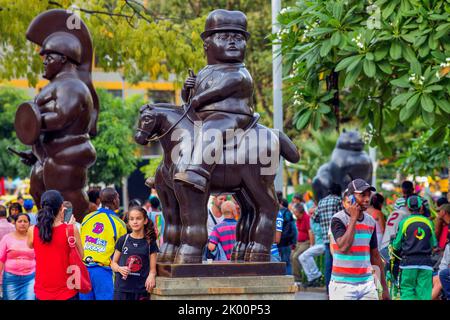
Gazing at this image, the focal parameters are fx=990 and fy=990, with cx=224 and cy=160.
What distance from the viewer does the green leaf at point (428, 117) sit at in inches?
438

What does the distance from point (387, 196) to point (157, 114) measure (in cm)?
1554

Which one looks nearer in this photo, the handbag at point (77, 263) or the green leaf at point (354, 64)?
the handbag at point (77, 263)

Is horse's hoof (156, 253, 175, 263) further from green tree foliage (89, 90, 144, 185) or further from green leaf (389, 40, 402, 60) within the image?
green tree foliage (89, 90, 144, 185)

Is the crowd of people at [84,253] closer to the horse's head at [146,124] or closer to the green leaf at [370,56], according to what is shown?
the horse's head at [146,124]

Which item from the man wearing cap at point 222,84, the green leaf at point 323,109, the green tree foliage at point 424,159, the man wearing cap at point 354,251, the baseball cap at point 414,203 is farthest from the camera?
the green tree foliage at point 424,159

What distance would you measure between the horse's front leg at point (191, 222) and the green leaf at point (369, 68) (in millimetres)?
3874

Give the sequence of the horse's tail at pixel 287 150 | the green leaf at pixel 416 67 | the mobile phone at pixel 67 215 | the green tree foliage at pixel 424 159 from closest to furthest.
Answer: the horse's tail at pixel 287 150 → the mobile phone at pixel 67 215 → the green leaf at pixel 416 67 → the green tree foliage at pixel 424 159

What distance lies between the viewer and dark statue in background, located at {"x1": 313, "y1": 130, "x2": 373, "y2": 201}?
1994 cm

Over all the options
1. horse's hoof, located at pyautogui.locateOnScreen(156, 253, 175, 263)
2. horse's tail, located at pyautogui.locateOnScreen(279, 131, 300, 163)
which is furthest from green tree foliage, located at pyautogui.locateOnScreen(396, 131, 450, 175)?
horse's hoof, located at pyautogui.locateOnScreen(156, 253, 175, 263)

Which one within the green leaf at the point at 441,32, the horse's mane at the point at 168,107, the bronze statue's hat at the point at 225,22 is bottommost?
the horse's mane at the point at 168,107

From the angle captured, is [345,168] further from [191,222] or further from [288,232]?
[191,222]

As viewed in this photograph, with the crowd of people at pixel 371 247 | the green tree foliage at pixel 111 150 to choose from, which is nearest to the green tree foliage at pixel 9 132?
the green tree foliage at pixel 111 150

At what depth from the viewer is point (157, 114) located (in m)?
8.53

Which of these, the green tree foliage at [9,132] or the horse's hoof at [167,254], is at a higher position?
the green tree foliage at [9,132]
